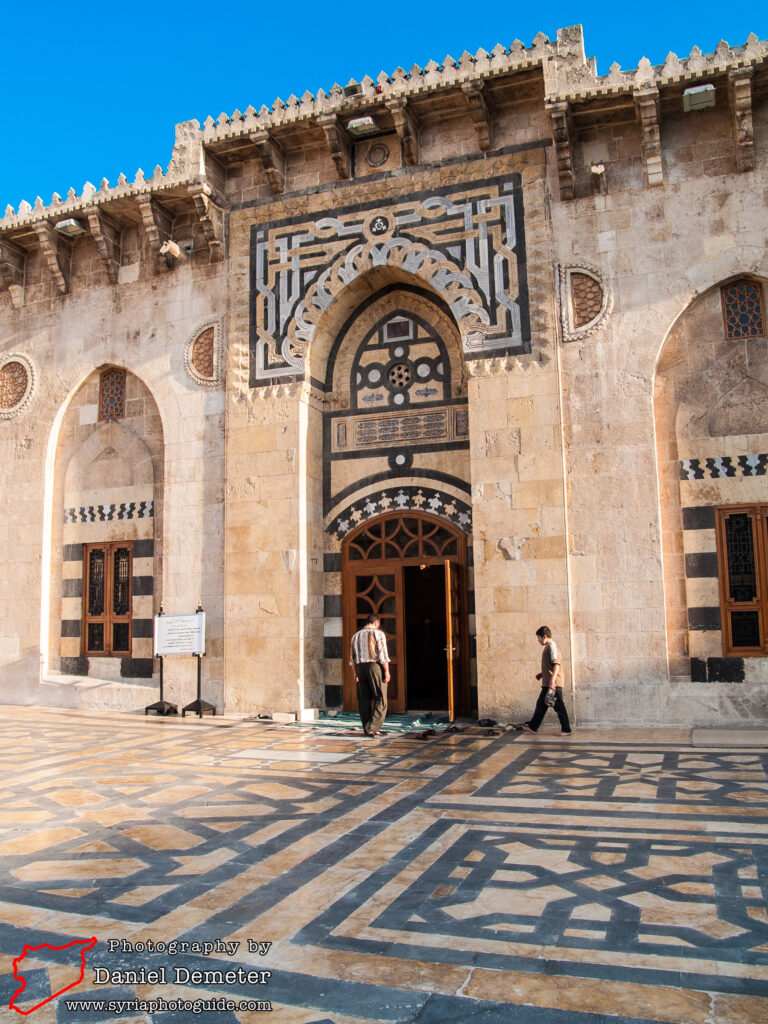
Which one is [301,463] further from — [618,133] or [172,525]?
[618,133]

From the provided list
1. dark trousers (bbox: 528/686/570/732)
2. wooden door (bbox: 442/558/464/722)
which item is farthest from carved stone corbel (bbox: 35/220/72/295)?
dark trousers (bbox: 528/686/570/732)

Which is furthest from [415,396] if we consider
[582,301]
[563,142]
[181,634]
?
[181,634]

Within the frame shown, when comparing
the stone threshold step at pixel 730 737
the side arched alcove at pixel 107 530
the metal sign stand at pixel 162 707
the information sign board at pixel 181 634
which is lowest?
the stone threshold step at pixel 730 737

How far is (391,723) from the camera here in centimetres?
943

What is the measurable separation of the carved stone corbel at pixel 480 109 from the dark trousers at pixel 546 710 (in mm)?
6416

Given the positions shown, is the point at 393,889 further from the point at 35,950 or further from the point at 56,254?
the point at 56,254

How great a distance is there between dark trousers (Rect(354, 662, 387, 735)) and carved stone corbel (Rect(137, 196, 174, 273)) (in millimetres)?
6394

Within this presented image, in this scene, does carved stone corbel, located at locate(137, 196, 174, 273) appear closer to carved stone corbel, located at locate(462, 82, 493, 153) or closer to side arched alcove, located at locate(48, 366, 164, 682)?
side arched alcove, located at locate(48, 366, 164, 682)

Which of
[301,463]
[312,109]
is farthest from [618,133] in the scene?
[301,463]

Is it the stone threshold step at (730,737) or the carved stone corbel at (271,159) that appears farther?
the carved stone corbel at (271,159)

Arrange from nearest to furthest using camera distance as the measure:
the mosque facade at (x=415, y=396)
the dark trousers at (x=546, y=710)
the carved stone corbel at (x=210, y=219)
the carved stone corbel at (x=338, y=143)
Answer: the dark trousers at (x=546, y=710), the mosque facade at (x=415, y=396), the carved stone corbel at (x=338, y=143), the carved stone corbel at (x=210, y=219)

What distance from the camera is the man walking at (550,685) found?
325 inches

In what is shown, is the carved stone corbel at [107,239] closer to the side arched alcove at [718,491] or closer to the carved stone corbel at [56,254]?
the carved stone corbel at [56,254]

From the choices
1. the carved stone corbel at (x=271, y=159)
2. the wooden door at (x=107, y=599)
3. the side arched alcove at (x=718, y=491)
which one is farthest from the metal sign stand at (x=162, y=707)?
the carved stone corbel at (x=271, y=159)
